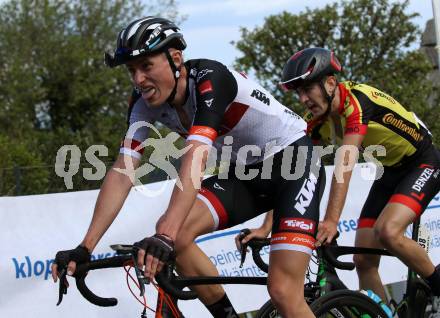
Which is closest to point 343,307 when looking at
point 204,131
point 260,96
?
point 260,96

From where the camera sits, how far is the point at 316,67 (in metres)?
5.41

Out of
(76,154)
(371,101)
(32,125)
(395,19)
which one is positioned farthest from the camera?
(32,125)

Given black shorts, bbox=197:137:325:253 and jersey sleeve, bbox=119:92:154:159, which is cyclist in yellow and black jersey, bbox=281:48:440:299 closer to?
black shorts, bbox=197:137:325:253

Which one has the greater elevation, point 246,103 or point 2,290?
point 246,103

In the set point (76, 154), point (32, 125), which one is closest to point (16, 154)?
point (76, 154)

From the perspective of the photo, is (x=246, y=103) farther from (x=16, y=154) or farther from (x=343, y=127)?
(x=16, y=154)

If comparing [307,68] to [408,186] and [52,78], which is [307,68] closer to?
[408,186]

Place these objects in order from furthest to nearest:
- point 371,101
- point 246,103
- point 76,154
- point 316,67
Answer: point 76,154 → point 371,101 → point 316,67 → point 246,103

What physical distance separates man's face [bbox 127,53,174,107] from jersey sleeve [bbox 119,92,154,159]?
339 millimetres

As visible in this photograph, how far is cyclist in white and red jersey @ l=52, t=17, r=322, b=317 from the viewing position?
394 cm

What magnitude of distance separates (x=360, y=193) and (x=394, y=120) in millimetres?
2484

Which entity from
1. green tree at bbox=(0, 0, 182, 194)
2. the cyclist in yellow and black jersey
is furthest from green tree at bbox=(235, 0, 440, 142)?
the cyclist in yellow and black jersey

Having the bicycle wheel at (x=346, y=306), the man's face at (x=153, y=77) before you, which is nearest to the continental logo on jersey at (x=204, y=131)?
the man's face at (x=153, y=77)

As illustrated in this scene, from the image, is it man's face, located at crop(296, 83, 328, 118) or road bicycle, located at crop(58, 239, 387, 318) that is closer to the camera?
road bicycle, located at crop(58, 239, 387, 318)
